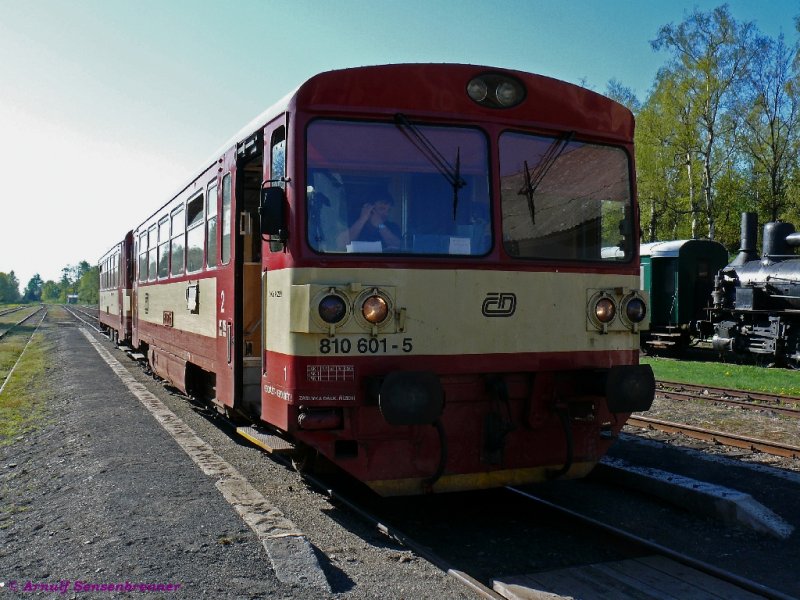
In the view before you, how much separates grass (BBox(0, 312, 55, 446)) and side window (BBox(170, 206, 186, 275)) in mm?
3098

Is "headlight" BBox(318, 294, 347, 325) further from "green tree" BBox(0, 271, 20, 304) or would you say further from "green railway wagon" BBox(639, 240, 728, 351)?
"green tree" BBox(0, 271, 20, 304)

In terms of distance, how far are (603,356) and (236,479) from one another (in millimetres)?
3091

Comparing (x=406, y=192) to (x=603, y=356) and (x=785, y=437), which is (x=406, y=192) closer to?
(x=603, y=356)

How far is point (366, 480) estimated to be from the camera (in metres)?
5.00

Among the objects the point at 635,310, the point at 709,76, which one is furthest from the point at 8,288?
the point at 635,310

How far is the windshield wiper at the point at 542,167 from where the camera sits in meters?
5.31

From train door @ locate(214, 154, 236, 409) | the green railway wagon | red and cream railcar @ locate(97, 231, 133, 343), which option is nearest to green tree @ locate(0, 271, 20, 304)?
red and cream railcar @ locate(97, 231, 133, 343)

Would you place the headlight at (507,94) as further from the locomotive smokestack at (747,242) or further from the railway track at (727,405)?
the locomotive smokestack at (747,242)

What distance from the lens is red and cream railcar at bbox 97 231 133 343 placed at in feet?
53.4

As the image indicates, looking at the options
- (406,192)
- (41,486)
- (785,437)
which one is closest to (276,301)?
(406,192)

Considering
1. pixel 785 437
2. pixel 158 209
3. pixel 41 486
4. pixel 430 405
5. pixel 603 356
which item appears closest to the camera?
pixel 430 405

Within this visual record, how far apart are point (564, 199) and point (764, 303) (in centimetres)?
1443

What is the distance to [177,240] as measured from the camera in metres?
9.38

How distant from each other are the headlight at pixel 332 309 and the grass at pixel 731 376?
358 inches
